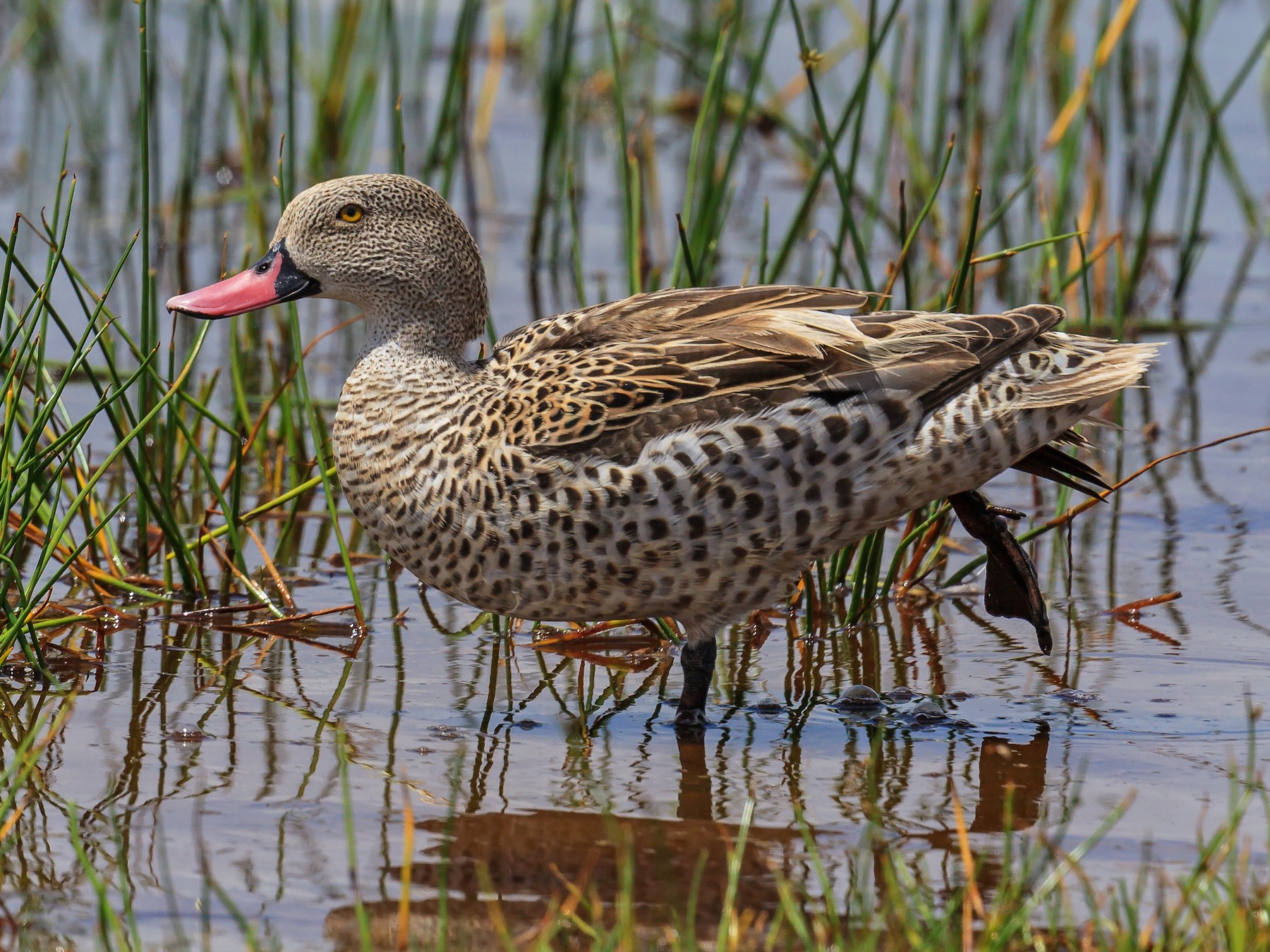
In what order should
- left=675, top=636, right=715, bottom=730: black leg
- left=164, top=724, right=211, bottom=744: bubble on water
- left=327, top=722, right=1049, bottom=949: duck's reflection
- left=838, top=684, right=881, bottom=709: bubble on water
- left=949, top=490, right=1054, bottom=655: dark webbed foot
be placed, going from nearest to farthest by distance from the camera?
left=327, top=722, right=1049, bottom=949: duck's reflection, left=164, top=724, right=211, bottom=744: bubble on water, left=675, top=636, right=715, bottom=730: black leg, left=838, top=684, right=881, bottom=709: bubble on water, left=949, top=490, right=1054, bottom=655: dark webbed foot

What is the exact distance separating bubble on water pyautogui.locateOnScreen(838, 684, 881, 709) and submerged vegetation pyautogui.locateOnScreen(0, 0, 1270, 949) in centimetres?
42

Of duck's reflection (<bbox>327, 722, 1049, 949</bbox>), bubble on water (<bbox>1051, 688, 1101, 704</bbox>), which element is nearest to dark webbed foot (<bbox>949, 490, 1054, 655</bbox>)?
bubble on water (<bbox>1051, 688, 1101, 704</bbox>)

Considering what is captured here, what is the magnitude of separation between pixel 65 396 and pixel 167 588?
2.34 metres

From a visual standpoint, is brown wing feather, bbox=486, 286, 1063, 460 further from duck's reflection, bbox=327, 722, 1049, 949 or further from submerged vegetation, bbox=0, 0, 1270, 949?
duck's reflection, bbox=327, 722, 1049, 949

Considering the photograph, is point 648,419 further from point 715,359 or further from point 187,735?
point 187,735

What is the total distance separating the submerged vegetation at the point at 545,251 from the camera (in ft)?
12.6

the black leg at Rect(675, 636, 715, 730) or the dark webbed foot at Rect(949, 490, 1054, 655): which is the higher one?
the dark webbed foot at Rect(949, 490, 1054, 655)

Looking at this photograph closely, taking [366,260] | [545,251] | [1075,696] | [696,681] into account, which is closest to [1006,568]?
[1075,696]

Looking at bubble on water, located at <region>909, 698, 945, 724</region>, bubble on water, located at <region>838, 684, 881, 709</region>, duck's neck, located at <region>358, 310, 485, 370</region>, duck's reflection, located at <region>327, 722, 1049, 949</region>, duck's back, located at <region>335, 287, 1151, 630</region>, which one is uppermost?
duck's neck, located at <region>358, 310, 485, 370</region>

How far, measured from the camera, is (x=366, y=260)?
5.31 metres

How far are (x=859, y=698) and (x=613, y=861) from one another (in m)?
1.32

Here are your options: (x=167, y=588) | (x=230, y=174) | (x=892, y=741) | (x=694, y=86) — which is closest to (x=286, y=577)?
(x=167, y=588)

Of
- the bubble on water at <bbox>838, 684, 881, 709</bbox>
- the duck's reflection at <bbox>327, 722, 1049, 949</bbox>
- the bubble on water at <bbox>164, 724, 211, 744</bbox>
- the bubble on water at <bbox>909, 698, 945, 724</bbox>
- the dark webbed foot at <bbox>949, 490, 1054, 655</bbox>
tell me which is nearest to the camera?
the duck's reflection at <bbox>327, 722, 1049, 949</bbox>

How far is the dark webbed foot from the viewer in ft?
18.0
